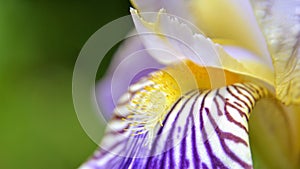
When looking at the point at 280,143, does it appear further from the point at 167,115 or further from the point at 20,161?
the point at 20,161

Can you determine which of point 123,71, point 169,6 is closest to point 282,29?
point 169,6

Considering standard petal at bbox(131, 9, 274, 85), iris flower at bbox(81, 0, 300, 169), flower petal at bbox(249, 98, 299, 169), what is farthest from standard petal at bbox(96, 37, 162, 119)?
flower petal at bbox(249, 98, 299, 169)

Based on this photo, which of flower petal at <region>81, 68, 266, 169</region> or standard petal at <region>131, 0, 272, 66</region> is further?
standard petal at <region>131, 0, 272, 66</region>

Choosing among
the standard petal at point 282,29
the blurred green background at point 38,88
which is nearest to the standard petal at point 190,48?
the standard petal at point 282,29

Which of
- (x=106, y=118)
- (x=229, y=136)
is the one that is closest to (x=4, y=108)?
(x=106, y=118)

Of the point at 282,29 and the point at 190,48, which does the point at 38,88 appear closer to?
the point at 190,48

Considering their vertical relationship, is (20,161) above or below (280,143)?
above

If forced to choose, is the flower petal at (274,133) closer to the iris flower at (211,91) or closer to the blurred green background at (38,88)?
the iris flower at (211,91)

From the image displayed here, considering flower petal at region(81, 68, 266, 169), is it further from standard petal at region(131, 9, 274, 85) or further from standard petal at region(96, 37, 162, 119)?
standard petal at region(96, 37, 162, 119)
